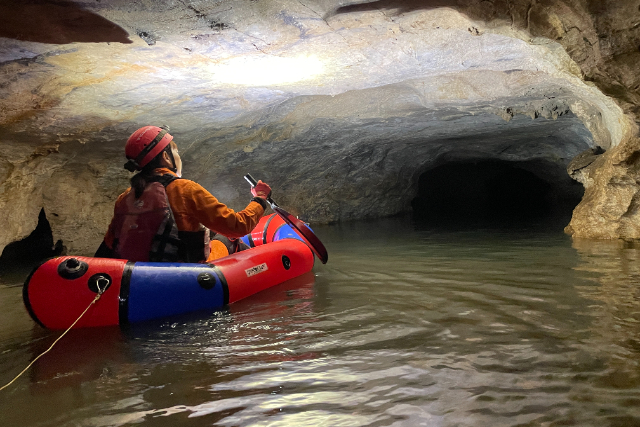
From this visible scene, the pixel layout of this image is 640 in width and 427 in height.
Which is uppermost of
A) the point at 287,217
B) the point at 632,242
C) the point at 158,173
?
the point at 158,173

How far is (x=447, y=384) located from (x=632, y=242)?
4539 mm

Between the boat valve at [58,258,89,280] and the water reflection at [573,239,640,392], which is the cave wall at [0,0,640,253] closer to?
the water reflection at [573,239,640,392]

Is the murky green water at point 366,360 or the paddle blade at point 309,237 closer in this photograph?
the murky green water at point 366,360

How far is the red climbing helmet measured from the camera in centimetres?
309

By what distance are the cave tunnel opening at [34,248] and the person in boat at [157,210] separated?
5.38m

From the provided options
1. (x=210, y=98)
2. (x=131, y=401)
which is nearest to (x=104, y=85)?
(x=210, y=98)

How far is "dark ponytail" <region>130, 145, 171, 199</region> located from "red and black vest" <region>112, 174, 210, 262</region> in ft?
0.09

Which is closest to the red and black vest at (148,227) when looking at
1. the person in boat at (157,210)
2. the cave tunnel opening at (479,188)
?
the person in boat at (157,210)

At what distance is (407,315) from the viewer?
264cm

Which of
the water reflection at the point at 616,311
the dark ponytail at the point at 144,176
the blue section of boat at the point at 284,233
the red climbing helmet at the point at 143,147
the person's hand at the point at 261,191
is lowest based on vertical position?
the water reflection at the point at 616,311

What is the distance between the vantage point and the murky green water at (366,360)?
1.53 meters

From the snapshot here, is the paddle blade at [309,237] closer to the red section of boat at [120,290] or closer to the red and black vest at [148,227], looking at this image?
the red section of boat at [120,290]

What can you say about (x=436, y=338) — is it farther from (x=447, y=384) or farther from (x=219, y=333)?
Answer: (x=219, y=333)

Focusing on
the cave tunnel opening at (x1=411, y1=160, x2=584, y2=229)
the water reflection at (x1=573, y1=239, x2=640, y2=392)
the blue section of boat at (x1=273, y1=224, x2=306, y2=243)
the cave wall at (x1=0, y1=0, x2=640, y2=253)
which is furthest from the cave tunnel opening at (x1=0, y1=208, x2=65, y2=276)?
the cave tunnel opening at (x1=411, y1=160, x2=584, y2=229)
